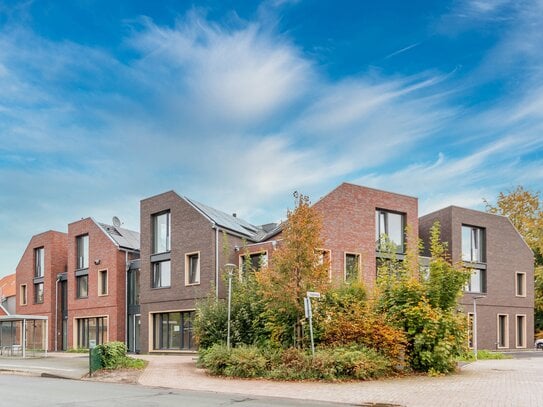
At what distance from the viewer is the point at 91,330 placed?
126ft

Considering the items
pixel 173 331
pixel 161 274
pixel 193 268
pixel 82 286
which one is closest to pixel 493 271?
pixel 193 268

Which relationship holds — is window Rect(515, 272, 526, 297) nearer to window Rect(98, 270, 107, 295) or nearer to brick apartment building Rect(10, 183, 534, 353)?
brick apartment building Rect(10, 183, 534, 353)

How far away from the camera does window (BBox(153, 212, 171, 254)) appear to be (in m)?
33.3

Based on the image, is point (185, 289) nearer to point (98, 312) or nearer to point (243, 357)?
point (98, 312)

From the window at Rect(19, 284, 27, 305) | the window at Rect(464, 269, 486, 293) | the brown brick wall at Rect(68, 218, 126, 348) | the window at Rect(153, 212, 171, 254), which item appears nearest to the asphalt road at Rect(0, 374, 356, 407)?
the window at Rect(153, 212, 171, 254)

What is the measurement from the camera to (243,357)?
18391 mm

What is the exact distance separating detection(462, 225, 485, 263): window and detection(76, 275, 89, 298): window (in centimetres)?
2408

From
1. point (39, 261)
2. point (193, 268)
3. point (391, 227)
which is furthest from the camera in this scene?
point (39, 261)

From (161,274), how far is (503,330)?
22080 mm

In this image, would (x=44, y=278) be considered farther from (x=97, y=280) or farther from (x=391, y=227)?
(x=391, y=227)

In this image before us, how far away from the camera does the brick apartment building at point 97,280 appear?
120ft

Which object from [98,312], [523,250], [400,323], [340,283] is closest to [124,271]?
[98,312]

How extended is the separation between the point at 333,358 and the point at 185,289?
1587 cm

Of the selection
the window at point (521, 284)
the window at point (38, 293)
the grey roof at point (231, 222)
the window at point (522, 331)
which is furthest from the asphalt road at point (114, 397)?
the window at point (522, 331)
